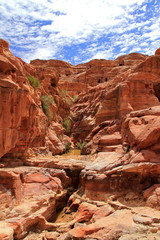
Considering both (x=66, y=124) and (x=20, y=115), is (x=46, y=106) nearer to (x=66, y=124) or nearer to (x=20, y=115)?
(x=66, y=124)

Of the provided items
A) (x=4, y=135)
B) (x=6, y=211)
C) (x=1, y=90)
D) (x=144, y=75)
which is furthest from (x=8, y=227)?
(x=144, y=75)

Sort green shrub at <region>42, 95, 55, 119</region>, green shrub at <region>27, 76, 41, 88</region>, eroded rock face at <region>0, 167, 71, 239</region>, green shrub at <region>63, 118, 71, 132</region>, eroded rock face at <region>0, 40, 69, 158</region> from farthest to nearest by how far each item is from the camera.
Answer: green shrub at <region>63, 118, 71, 132</region> < green shrub at <region>42, 95, 55, 119</region> < green shrub at <region>27, 76, 41, 88</region> < eroded rock face at <region>0, 40, 69, 158</region> < eroded rock face at <region>0, 167, 71, 239</region>

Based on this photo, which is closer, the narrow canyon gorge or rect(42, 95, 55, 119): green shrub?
the narrow canyon gorge

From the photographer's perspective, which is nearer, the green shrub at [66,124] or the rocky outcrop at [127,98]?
the rocky outcrop at [127,98]

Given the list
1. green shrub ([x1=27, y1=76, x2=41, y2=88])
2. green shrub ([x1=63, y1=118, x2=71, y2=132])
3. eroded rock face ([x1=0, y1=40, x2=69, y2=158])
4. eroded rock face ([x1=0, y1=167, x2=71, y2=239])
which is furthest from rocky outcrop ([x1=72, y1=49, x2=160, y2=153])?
green shrub ([x1=27, y1=76, x2=41, y2=88])

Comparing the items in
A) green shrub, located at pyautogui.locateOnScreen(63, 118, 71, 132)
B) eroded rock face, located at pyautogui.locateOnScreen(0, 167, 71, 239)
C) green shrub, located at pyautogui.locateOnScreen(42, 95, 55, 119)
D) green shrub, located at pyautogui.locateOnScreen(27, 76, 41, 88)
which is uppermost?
green shrub, located at pyautogui.locateOnScreen(27, 76, 41, 88)

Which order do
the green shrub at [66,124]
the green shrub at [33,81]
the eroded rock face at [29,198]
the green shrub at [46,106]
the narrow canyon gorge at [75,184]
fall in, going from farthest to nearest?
1. the green shrub at [66,124]
2. the green shrub at [46,106]
3. the green shrub at [33,81]
4. the eroded rock face at [29,198]
5. the narrow canyon gorge at [75,184]

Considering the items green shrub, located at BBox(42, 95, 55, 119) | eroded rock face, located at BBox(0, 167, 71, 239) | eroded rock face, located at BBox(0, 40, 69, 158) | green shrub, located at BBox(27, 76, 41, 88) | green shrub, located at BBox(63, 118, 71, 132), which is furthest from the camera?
green shrub, located at BBox(63, 118, 71, 132)

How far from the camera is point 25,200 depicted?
927 centimetres

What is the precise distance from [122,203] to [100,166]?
8.05ft

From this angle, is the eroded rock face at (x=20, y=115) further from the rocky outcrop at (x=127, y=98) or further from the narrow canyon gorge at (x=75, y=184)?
the rocky outcrop at (x=127, y=98)

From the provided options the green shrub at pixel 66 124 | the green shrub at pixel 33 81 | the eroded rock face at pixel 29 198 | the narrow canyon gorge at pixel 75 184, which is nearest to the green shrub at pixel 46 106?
the green shrub at pixel 33 81

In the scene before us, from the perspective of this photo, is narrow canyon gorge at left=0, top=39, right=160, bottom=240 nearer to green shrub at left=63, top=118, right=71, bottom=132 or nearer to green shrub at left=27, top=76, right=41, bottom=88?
green shrub at left=27, top=76, right=41, bottom=88

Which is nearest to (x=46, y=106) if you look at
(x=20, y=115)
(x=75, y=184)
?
(x=20, y=115)
